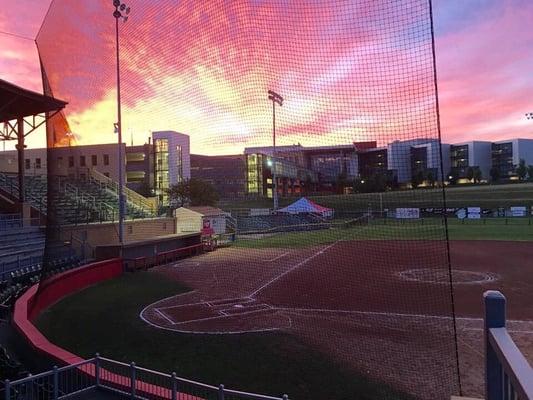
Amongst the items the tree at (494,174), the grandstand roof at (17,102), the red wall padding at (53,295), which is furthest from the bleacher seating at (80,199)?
the tree at (494,174)

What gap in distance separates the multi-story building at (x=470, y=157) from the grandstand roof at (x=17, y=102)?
7104cm

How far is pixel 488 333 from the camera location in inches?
96.7

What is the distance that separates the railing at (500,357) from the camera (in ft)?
6.25

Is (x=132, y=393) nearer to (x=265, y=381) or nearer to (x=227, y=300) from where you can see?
(x=265, y=381)

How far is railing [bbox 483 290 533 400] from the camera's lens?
1.91 metres

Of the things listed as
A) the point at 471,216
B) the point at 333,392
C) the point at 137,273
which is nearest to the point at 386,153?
the point at 333,392

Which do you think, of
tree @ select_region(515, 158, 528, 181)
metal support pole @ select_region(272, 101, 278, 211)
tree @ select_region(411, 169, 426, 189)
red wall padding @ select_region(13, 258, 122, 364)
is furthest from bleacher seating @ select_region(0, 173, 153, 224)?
tree @ select_region(515, 158, 528, 181)

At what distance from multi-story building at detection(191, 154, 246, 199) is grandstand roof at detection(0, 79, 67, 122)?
36.8 feet

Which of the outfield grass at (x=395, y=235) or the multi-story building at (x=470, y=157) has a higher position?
the multi-story building at (x=470, y=157)

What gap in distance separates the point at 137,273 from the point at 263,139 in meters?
13.2

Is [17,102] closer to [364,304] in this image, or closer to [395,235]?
[364,304]

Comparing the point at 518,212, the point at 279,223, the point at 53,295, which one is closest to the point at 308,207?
→ the point at 279,223

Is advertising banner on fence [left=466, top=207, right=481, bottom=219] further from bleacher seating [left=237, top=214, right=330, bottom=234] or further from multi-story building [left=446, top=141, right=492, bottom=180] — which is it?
bleacher seating [left=237, top=214, right=330, bottom=234]

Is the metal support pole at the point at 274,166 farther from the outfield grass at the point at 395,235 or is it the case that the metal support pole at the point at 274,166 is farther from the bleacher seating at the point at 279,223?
the outfield grass at the point at 395,235
